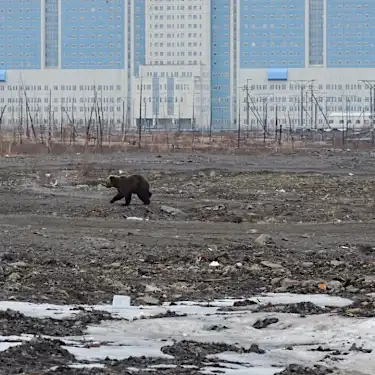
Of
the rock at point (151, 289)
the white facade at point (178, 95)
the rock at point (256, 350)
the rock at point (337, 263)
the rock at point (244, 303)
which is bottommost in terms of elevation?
the rock at point (151, 289)

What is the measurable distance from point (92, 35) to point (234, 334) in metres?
106

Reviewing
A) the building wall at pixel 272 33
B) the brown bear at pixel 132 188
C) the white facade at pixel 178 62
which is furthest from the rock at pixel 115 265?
the building wall at pixel 272 33

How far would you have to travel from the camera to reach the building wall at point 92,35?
10975 centimetres

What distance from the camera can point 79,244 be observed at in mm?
12117

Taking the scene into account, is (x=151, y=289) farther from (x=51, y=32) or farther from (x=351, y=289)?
(x=51, y=32)

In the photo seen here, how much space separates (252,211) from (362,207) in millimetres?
2188

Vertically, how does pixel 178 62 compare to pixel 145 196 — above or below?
above

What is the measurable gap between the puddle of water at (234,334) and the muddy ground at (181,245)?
23 centimetres

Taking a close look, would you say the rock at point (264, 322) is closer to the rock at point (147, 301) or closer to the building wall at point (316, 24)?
the rock at point (147, 301)

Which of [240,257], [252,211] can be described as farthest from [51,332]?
[252,211]

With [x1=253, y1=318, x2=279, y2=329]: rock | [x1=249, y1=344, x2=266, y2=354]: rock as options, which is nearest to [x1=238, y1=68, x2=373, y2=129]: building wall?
[x1=253, y1=318, x2=279, y2=329]: rock

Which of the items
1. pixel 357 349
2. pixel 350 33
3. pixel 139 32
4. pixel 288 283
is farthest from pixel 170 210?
pixel 139 32

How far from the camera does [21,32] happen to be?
112 m

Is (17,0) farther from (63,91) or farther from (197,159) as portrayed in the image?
(197,159)
